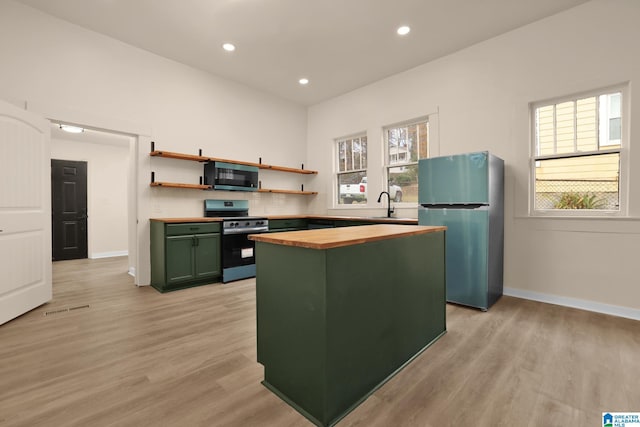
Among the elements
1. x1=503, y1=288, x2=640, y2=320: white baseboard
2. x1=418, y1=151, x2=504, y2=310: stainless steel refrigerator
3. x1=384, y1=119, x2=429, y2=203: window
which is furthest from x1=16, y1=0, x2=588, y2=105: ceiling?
x1=503, y1=288, x2=640, y2=320: white baseboard

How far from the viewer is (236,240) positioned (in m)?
4.27

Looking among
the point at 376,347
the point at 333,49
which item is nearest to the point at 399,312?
the point at 376,347

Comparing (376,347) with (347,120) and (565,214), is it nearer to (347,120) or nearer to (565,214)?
(565,214)

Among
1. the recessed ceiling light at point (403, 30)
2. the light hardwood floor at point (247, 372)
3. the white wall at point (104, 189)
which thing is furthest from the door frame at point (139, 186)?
the recessed ceiling light at point (403, 30)

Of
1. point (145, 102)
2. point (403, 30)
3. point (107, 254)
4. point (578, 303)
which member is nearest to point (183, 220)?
point (145, 102)

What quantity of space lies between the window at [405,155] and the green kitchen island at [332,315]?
9.01 feet

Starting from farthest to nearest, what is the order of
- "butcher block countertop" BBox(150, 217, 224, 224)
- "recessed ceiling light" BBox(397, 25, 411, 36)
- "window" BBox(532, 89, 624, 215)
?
"butcher block countertop" BBox(150, 217, 224, 224) → "recessed ceiling light" BBox(397, 25, 411, 36) → "window" BBox(532, 89, 624, 215)

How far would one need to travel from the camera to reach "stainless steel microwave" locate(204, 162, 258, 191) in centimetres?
447

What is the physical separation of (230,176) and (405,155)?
9.10 feet

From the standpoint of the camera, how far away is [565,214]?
320cm

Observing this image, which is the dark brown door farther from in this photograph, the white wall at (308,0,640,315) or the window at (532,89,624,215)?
the window at (532,89,624,215)

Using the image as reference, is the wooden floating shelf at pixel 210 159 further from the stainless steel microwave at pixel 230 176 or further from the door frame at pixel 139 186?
the door frame at pixel 139 186

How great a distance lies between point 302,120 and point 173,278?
385 cm

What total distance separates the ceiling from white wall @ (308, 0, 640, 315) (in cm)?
23
